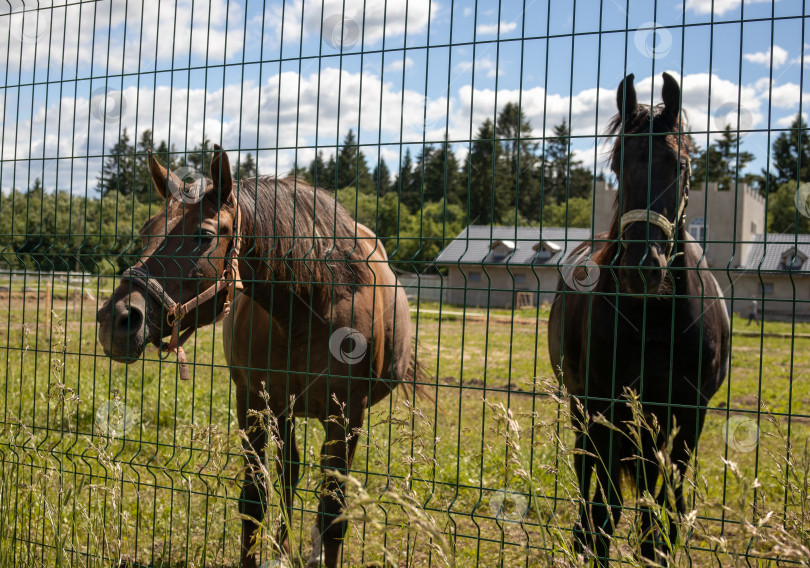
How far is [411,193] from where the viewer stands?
14.0 m

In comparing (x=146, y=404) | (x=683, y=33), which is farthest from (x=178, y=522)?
(x=683, y=33)

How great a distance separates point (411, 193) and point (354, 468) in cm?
973

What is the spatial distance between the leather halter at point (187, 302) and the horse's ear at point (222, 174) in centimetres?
6

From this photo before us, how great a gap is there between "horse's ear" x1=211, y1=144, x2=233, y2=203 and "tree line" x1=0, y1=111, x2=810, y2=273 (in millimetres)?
71

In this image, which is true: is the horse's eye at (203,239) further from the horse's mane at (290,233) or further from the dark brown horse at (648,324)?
the dark brown horse at (648,324)

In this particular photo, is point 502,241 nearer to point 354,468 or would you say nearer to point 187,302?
point 187,302

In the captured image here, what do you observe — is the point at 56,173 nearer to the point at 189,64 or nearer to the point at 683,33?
the point at 189,64

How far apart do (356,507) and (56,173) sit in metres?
3.09

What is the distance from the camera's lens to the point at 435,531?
1.43 m

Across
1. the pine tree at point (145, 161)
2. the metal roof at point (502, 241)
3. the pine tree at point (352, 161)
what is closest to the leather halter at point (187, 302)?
the pine tree at point (145, 161)

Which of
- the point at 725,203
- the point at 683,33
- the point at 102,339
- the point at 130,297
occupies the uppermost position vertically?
the point at 725,203

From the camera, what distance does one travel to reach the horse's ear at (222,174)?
303cm

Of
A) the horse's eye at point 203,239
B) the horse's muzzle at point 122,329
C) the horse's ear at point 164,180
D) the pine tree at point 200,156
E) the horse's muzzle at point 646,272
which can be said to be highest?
the pine tree at point 200,156

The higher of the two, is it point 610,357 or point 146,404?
point 610,357
